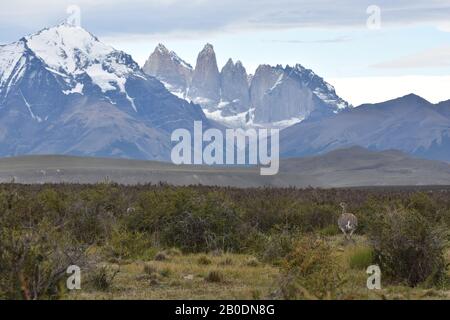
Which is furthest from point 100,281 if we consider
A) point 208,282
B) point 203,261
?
→ point 203,261

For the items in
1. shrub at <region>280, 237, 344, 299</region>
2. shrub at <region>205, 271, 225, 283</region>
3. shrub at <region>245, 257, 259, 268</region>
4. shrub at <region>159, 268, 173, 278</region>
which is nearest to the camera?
shrub at <region>280, 237, 344, 299</region>

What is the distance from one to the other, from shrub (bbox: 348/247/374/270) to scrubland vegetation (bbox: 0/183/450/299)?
3 cm

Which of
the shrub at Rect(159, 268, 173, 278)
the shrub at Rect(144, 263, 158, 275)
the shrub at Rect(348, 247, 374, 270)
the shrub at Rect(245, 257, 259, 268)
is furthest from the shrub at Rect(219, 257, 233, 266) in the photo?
the shrub at Rect(348, 247, 374, 270)

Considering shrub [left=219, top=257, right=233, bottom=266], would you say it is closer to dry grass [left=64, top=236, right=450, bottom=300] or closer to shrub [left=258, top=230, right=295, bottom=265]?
dry grass [left=64, top=236, right=450, bottom=300]

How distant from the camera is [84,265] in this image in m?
15.7

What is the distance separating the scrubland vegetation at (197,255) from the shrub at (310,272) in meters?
A: 0.02

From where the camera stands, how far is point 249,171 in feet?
458

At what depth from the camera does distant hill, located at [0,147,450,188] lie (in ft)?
373

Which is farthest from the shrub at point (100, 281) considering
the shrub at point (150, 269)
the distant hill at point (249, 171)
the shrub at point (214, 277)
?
the distant hill at point (249, 171)

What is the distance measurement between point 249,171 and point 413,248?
400 feet

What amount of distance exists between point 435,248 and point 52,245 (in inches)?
289

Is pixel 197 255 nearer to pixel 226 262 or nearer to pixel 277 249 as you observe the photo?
pixel 226 262
